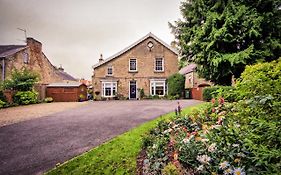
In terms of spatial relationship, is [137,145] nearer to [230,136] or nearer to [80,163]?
[80,163]

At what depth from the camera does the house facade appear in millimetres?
26359

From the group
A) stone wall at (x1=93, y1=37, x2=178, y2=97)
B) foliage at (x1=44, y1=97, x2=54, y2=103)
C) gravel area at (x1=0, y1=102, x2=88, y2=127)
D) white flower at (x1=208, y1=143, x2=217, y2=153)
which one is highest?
stone wall at (x1=93, y1=37, x2=178, y2=97)

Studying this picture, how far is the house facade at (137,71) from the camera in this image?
2636 centimetres

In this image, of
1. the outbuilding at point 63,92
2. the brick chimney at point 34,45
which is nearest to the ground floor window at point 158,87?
the outbuilding at point 63,92

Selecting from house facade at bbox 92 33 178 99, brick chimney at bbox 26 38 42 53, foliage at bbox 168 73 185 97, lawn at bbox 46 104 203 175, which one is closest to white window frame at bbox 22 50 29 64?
brick chimney at bbox 26 38 42 53

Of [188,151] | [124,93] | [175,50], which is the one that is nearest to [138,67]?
[124,93]

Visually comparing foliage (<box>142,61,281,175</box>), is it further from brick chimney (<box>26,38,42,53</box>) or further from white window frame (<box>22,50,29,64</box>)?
brick chimney (<box>26,38,42,53</box>)

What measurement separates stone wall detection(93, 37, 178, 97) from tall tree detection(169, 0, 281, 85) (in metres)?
12.5

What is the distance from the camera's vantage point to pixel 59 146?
6.15 m

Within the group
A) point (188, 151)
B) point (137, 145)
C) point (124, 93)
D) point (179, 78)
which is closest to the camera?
point (188, 151)

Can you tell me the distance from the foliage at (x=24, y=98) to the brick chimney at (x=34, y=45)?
947cm

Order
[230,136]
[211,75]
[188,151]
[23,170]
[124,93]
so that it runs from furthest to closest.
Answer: [124,93] < [211,75] < [23,170] < [188,151] < [230,136]

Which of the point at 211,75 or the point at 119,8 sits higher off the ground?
the point at 119,8

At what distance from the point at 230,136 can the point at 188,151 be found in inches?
40.4
